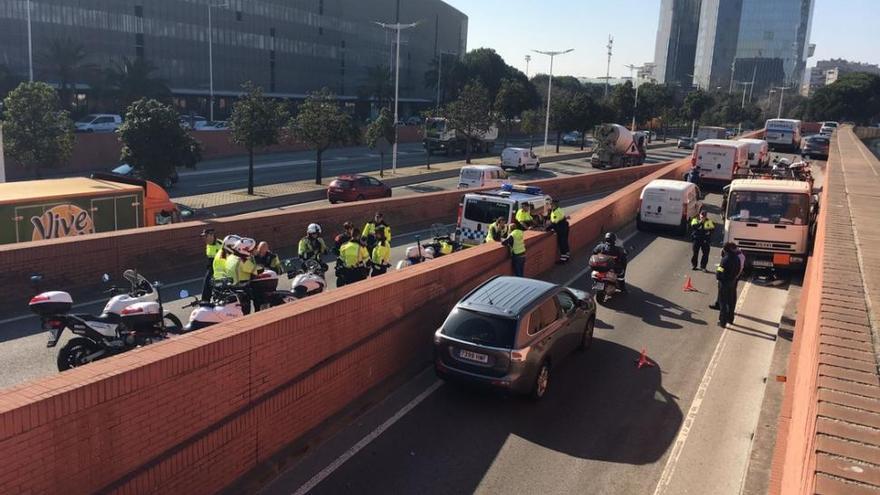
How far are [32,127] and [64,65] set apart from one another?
111 feet

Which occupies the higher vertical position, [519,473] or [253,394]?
[253,394]

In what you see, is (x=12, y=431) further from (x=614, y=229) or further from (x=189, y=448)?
(x=614, y=229)

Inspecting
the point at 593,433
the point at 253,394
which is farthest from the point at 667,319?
the point at 253,394

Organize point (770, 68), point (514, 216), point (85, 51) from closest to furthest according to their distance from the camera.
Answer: point (514, 216) < point (85, 51) < point (770, 68)

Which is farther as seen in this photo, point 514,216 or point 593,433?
point 514,216

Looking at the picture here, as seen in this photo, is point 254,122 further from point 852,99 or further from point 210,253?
point 852,99

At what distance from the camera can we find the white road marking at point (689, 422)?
8042 mm

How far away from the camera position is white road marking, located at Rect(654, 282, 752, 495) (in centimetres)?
804

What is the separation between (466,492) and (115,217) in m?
15.6

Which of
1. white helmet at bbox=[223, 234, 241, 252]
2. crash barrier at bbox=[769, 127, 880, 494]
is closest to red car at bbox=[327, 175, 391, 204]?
white helmet at bbox=[223, 234, 241, 252]

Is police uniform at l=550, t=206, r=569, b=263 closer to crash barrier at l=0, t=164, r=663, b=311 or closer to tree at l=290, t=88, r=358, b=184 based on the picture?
crash barrier at l=0, t=164, r=663, b=311

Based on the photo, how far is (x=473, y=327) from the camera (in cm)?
964

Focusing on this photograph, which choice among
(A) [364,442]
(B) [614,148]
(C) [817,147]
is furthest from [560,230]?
(C) [817,147]

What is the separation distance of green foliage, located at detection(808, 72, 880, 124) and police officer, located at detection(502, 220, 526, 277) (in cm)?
10817
